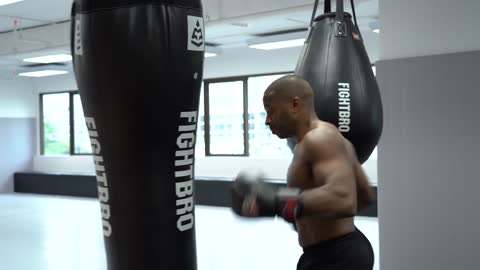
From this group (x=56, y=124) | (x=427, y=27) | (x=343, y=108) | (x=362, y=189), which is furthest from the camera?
(x=56, y=124)

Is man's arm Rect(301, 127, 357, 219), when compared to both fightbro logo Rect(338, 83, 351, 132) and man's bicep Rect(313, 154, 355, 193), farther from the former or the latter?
fightbro logo Rect(338, 83, 351, 132)

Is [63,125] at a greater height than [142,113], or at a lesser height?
greater

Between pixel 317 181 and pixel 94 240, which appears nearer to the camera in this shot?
pixel 317 181

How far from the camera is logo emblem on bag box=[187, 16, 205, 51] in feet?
5.55

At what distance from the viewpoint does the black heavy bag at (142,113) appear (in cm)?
161

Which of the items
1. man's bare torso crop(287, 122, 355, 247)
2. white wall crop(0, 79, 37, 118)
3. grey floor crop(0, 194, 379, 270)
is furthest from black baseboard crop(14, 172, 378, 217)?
man's bare torso crop(287, 122, 355, 247)

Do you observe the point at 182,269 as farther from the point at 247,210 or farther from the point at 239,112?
the point at 239,112

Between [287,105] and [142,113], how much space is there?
513 millimetres

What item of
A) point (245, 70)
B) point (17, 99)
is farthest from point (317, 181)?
point (17, 99)

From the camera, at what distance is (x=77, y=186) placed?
1067cm

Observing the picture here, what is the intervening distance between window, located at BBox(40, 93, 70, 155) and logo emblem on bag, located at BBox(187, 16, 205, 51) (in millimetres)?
10404

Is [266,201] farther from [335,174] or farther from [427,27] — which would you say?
[427,27]

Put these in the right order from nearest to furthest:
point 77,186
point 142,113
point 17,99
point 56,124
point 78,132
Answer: point 142,113 → point 77,186 → point 78,132 → point 17,99 → point 56,124

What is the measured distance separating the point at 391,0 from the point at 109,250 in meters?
2.85
